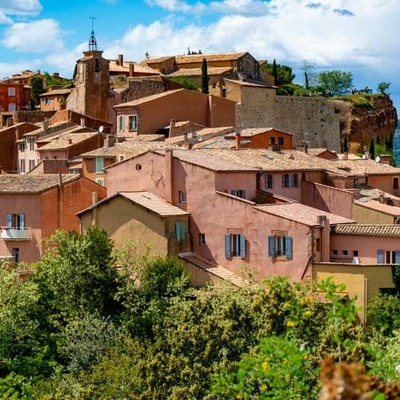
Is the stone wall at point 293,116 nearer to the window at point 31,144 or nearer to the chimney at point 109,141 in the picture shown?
the window at point 31,144

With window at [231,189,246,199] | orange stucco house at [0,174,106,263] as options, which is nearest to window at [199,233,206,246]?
window at [231,189,246,199]

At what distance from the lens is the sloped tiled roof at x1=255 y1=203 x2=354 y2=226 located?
36.5m

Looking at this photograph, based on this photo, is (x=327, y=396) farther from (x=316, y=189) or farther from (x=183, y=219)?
(x=316, y=189)

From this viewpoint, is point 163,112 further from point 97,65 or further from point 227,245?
point 227,245

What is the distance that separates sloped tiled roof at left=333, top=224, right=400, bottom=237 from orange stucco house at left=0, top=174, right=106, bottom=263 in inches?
427

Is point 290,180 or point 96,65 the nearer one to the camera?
point 290,180

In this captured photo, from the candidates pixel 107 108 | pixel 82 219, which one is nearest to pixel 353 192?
pixel 82 219

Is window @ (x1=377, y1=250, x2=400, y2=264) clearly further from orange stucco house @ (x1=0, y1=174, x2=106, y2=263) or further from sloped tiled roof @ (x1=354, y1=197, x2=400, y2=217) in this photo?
orange stucco house @ (x1=0, y1=174, x2=106, y2=263)

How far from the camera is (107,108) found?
68500 millimetres

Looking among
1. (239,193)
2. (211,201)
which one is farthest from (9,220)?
(239,193)

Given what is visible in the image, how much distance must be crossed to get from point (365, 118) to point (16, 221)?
50.1 m

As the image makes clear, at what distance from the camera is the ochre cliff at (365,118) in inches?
3314

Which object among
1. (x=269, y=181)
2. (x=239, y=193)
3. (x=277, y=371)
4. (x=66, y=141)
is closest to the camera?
(x=277, y=371)

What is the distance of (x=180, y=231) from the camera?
3862 cm
